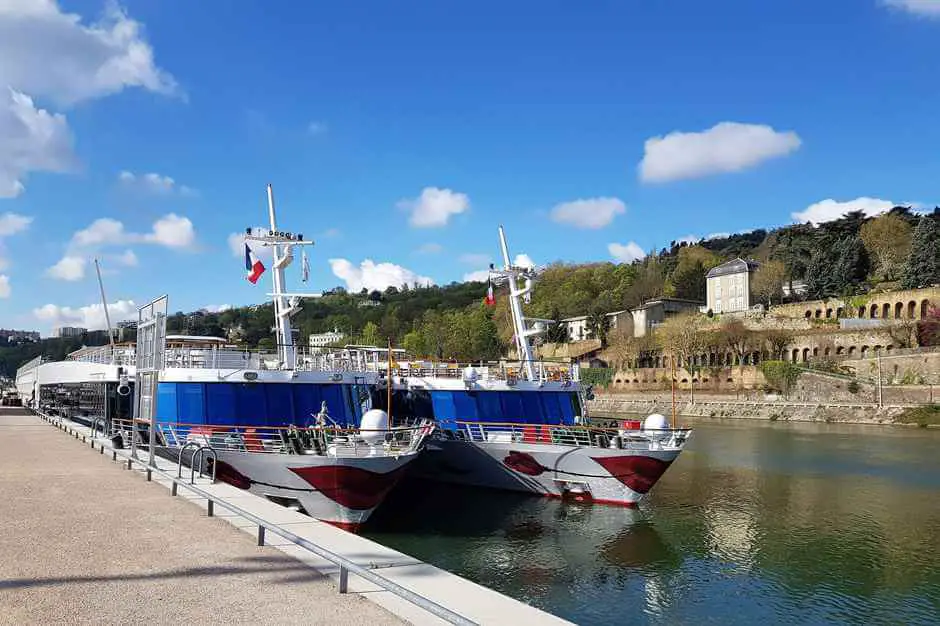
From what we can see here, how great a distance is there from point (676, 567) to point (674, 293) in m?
110

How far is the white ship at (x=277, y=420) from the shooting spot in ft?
59.6

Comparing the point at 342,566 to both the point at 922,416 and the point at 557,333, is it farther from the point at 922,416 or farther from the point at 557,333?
the point at 557,333

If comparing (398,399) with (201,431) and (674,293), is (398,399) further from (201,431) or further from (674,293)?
(674,293)

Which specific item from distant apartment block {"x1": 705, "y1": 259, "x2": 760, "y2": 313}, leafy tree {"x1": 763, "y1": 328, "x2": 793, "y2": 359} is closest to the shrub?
leafy tree {"x1": 763, "y1": 328, "x2": 793, "y2": 359}

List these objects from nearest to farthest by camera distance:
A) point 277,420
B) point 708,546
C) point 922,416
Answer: point 708,546
point 277,420
point 922,416

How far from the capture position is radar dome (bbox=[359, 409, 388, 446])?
1850 centimetres

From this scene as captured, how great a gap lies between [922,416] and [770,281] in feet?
134

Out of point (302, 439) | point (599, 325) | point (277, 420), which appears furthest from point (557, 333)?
point (302, 439)

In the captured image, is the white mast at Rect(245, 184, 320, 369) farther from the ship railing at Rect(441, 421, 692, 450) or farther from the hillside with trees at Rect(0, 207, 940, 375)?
the hillside with trees at Rect(0, 207, 940, 375)

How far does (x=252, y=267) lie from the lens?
81.1ft

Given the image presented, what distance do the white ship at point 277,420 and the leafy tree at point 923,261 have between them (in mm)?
72709

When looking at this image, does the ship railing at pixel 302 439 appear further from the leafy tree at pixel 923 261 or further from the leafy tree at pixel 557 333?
the leafy tree at pixel 557 333

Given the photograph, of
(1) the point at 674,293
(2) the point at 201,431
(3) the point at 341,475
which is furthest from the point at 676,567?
(1) the point at 674,293

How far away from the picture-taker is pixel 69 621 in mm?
7332
